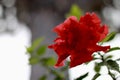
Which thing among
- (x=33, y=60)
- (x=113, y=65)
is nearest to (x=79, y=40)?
(x=113, y=65)

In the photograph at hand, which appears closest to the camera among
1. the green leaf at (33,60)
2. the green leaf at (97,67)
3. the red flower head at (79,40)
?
the red flower head at (79,40)

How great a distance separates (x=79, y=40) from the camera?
1135 mm

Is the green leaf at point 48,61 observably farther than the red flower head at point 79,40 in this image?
Yes

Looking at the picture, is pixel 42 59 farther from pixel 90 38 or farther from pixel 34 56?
pixel 90 38

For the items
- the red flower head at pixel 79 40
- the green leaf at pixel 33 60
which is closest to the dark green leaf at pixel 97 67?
the red flower head at pixel 79 40

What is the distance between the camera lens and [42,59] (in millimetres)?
1887

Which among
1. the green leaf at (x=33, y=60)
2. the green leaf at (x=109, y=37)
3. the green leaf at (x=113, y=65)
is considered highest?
the green leaf at (x=33, y=60)

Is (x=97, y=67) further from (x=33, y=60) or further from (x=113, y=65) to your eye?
(x=33, y=60)

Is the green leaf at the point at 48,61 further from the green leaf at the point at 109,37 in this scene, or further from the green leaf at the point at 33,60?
the green leaf at the point at 109,37

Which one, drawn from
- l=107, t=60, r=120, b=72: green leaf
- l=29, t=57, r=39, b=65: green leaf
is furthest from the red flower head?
l=29, t=57, r=39, b=65: green leaf

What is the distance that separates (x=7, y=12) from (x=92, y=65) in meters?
3.43

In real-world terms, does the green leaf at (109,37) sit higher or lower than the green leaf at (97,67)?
higher

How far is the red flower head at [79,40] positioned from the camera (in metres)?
1.12

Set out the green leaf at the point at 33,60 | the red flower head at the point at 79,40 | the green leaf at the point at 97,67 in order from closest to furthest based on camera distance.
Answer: the red flower head at the point at 79,40
the green leaf at the point at 97,67
the green leaf at the point at 33,60
